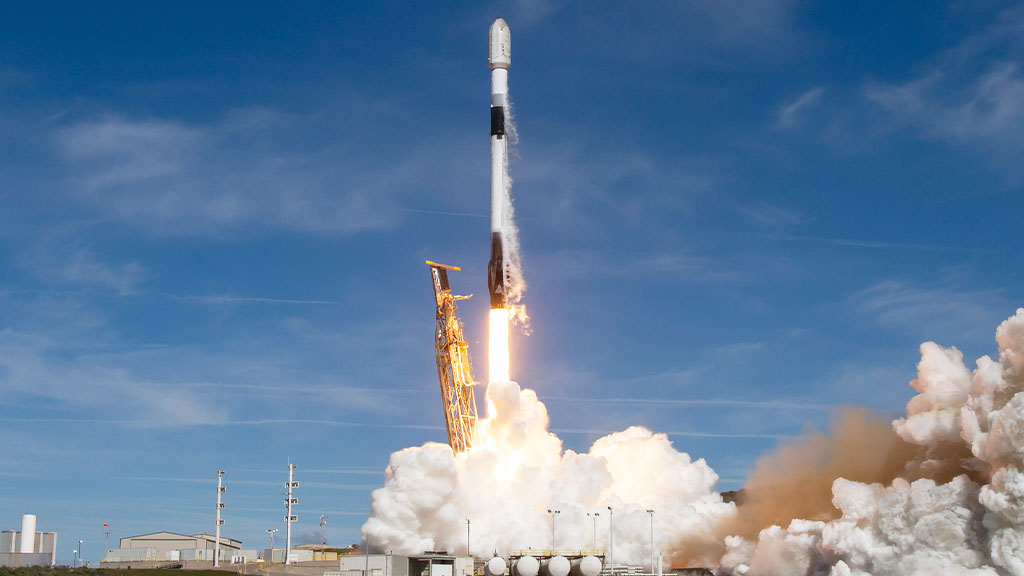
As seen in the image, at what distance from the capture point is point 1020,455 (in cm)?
5666

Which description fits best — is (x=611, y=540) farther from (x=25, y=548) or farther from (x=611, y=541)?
(x=25, y=548)

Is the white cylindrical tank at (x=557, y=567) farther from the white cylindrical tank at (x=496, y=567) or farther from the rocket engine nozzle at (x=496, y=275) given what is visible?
the rocket engine nozzle at (x=496, y=275)

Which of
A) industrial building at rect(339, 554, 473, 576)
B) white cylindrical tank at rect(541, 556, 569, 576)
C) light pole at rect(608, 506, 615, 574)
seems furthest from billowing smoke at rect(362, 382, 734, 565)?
A: white cylindrical tank at rect(541, 556, 569, 576)

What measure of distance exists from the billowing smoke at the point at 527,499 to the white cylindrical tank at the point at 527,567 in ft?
14.6

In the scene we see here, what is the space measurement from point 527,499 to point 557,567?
9.23 m

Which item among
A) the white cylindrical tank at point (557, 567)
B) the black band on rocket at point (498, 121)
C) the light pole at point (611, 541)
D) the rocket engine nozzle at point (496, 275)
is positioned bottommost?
the white cylindrical tank at point (557, 567)

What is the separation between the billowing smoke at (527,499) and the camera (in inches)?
3091

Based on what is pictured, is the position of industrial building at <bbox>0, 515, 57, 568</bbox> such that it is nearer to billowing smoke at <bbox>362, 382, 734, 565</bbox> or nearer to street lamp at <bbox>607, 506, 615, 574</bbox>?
billowing smoke at <bbox>362, 382, 734, 565</bbox>

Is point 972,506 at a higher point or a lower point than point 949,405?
lower

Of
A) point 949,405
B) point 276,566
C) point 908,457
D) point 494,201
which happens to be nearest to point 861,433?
point 908,457

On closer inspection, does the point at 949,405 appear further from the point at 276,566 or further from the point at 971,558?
the point at 276,566

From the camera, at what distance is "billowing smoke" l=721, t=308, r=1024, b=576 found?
57.5 meters

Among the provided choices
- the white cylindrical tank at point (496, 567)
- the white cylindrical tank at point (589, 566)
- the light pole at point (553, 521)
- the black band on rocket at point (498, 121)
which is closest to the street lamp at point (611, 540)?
the white cylindrical tank at point (589, 566)

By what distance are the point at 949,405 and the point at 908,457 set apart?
20.3 feet
